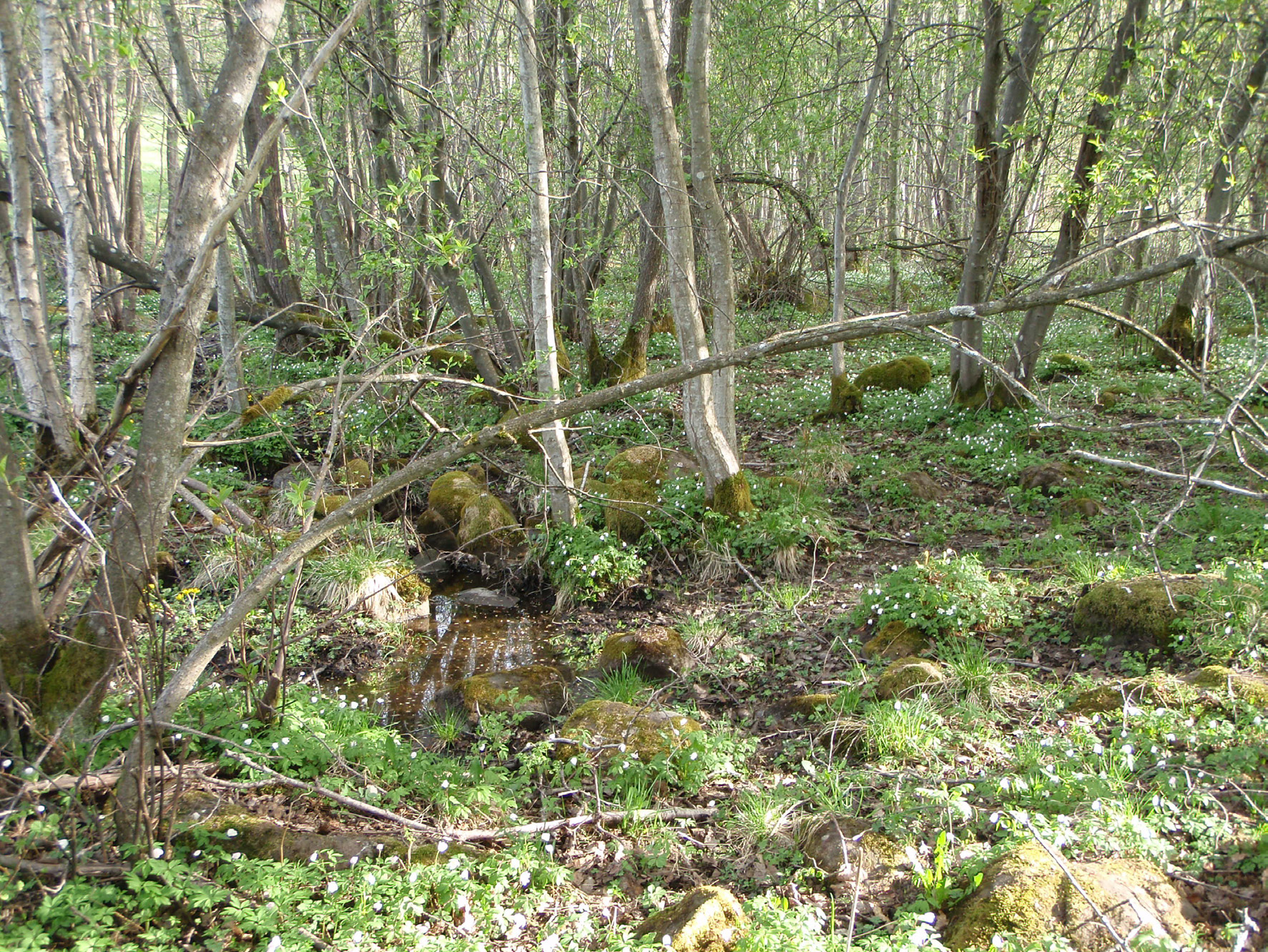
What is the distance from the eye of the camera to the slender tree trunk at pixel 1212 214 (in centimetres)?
351

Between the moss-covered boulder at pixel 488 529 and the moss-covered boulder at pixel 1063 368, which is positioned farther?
the moss-covered boulder at pixel 1063 368

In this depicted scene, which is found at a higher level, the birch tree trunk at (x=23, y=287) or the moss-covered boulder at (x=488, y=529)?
the birch tree trunk at (x=23, y=287)

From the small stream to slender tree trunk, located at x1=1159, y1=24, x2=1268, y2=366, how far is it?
5.28 m

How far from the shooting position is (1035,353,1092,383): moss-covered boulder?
12117 mm

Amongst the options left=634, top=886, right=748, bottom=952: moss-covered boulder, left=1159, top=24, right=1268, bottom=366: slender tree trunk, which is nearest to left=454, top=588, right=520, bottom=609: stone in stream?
left=634, top=886, right=748, bottom=952: moss-covered boulder

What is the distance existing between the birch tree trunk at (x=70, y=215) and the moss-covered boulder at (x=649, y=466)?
531 centimetres

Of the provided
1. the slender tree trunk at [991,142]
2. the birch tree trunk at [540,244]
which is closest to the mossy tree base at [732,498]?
the birch tree trunk at [540,244]

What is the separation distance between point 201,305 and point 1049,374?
12.3m

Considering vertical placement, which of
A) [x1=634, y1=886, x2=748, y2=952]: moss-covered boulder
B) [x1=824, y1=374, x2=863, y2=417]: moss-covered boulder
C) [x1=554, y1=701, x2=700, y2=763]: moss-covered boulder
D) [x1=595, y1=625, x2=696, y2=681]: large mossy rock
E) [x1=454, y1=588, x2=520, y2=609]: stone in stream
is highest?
[x1=824, y1=374, x2=863, y2=417]: moss-covered boulder

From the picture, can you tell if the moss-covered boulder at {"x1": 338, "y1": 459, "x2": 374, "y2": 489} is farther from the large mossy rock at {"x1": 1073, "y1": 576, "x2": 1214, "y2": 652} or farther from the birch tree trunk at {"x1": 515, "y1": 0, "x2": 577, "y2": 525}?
the large mossy rock at {"x1": 1073, "y1": 576, "x2": 1214, "y2": 652}

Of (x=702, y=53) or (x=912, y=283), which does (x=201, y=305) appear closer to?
(x=702, y=53)

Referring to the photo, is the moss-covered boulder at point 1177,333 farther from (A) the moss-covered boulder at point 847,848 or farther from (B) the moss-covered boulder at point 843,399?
(A) the moss-covered boulder at point 847,848

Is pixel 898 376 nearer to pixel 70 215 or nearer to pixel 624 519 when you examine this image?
pixel 624 519

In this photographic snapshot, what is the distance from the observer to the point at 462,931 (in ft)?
9.66
